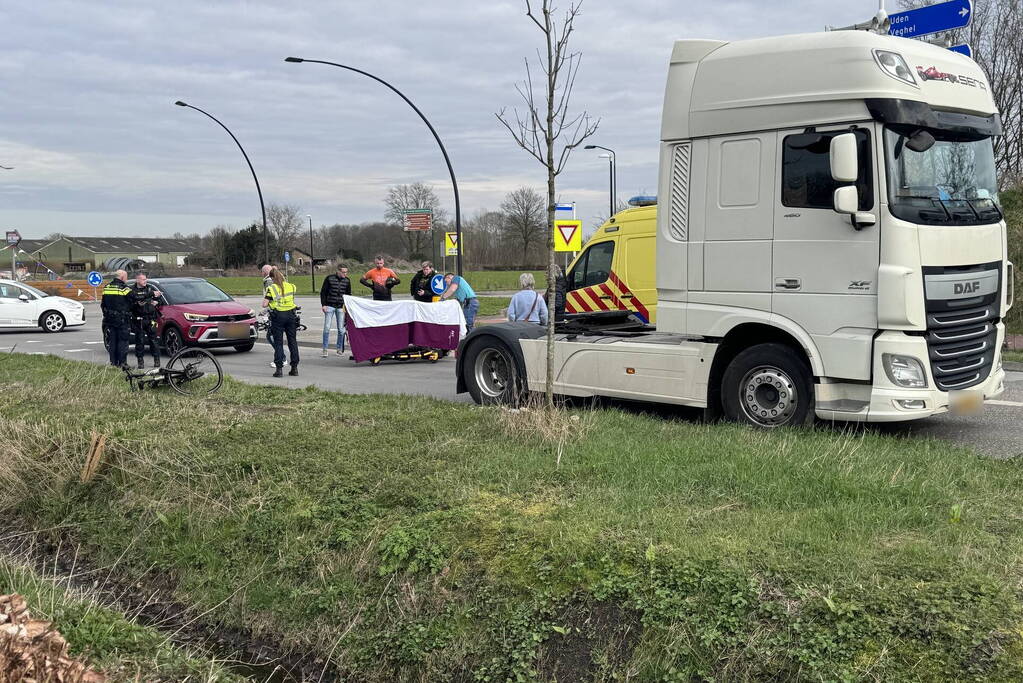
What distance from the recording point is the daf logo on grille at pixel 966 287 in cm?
736

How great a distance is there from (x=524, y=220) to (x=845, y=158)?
80.6 meters

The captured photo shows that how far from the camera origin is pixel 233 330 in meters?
18.5

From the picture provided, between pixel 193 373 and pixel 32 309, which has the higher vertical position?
pixel 32 309

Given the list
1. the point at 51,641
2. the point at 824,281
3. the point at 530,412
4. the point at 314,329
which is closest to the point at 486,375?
the point at 530,412

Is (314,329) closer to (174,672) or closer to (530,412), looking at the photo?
(530,412)

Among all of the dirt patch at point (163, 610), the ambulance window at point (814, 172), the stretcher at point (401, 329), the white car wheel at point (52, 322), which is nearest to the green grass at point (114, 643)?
the dirt patch at point (163, 610)

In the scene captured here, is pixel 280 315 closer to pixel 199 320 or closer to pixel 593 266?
pixel 199 320

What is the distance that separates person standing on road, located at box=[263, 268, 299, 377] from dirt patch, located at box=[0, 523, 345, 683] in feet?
24.9

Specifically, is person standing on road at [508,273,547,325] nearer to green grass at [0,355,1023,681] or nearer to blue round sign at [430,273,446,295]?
blue round sign at [430,273,446,295]

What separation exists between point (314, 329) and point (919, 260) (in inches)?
791

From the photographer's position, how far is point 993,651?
3693 millimetres

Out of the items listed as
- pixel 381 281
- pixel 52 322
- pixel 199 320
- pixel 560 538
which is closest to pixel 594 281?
pixel 381 281

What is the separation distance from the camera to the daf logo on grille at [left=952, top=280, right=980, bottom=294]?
290 inches

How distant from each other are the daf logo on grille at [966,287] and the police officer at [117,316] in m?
12.4
